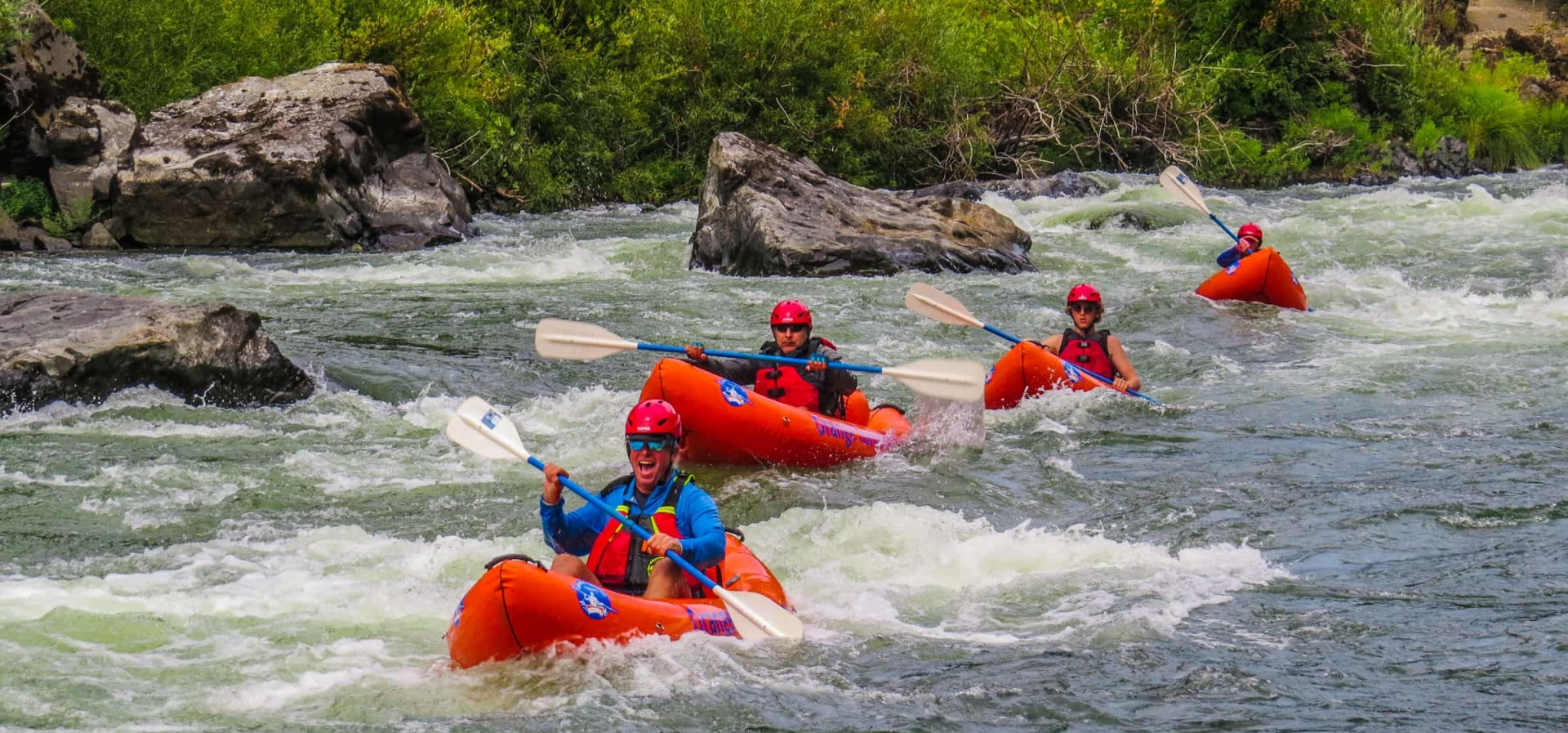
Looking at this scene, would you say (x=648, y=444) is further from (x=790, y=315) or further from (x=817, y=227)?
(x=817, y=227)

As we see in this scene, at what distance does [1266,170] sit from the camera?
64.2 ft

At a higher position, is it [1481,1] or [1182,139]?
[1481,1]

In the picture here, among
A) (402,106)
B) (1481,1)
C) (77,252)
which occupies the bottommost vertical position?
(77,252)

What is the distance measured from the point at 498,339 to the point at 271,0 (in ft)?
25.0

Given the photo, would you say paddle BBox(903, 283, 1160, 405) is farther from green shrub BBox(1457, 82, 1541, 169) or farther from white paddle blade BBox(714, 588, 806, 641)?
green shrub BBox(1457, 82, 1541, 169)

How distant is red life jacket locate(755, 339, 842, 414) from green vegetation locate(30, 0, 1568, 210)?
9155mm

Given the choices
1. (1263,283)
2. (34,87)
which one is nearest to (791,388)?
(1263,283)

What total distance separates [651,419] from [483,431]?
2.41 ft

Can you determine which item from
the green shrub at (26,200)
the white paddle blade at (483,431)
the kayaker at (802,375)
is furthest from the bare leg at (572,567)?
the green shrub at (26,200)

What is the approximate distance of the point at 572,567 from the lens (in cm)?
498

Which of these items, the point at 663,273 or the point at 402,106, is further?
the point at 402,106

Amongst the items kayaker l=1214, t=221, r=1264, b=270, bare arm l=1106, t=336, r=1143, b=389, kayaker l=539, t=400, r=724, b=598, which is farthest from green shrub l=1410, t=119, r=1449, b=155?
kayaker l=539, t=400, r=724, b=598

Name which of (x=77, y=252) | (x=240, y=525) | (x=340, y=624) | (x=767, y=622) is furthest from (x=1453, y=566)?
(x=77, y=252)

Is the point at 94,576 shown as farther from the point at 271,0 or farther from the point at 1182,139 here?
the point at 1182,139
